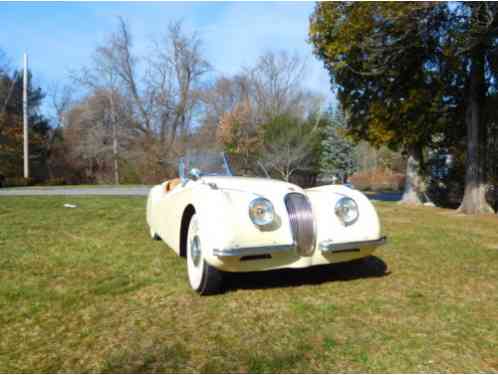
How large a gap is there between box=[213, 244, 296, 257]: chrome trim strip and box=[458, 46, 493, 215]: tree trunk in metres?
9.27

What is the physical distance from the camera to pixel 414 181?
13.2 meters

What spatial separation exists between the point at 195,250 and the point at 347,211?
147 cm

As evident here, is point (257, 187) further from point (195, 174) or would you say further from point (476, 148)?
point (476, 148)

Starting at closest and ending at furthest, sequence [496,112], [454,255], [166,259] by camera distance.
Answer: [166,259] → [454,255] → [496,112]

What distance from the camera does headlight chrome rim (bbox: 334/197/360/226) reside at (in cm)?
332

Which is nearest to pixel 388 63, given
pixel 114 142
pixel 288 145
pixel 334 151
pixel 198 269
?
pixel 198 269

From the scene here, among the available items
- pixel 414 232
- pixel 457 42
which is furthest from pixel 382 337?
pixel 457 42

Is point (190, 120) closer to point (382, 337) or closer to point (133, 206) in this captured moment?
point (133, 206)

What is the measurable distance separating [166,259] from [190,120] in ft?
99.4

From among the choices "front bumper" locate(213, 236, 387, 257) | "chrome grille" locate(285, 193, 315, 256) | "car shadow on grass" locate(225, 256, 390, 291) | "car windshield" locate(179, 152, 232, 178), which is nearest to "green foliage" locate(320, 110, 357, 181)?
"car windshield" locate(179, 152, 232, 178)

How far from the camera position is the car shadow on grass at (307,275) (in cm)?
346

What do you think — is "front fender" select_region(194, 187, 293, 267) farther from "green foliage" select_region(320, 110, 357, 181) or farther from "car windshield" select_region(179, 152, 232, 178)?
"green foliage" select_region(320, 110, 357, 181)

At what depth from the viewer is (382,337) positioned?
7.75 feet

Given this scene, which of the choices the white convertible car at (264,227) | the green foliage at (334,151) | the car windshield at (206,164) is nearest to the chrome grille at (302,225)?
the white convertible car at (264,227)
